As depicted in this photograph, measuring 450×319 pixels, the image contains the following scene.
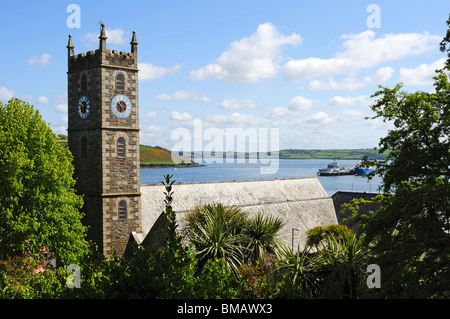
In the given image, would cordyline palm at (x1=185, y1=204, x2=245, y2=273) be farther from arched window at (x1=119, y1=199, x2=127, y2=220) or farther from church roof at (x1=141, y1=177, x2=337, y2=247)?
arched window at (x1=119, y1=199, x2=127, y2=220)

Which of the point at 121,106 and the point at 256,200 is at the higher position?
the point at 121,106

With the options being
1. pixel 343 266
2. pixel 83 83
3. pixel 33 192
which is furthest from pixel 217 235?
pixel 83 83

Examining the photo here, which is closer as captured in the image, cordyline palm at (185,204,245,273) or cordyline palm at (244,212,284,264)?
cordyline palm at (185,204,245,273)

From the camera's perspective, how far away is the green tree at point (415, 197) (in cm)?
1538

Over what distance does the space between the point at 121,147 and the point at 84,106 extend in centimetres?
431

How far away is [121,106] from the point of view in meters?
32.9

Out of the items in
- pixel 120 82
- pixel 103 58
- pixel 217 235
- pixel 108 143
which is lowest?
pixel 217 235

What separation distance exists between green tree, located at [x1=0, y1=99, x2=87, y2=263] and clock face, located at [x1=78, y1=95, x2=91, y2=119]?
4.96 meters

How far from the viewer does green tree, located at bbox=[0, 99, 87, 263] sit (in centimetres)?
2516

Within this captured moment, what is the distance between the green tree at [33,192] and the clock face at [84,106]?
496 cm

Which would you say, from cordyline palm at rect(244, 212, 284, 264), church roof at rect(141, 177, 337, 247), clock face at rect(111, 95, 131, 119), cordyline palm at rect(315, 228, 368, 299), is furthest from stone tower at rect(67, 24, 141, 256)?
cordyline palm at rect(315, 228, 368, 299)

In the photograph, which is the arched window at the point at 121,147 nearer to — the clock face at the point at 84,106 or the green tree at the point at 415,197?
the clock face at the point at 84,106

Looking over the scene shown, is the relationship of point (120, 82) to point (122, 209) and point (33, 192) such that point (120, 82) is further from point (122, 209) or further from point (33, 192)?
point (33, 192)
